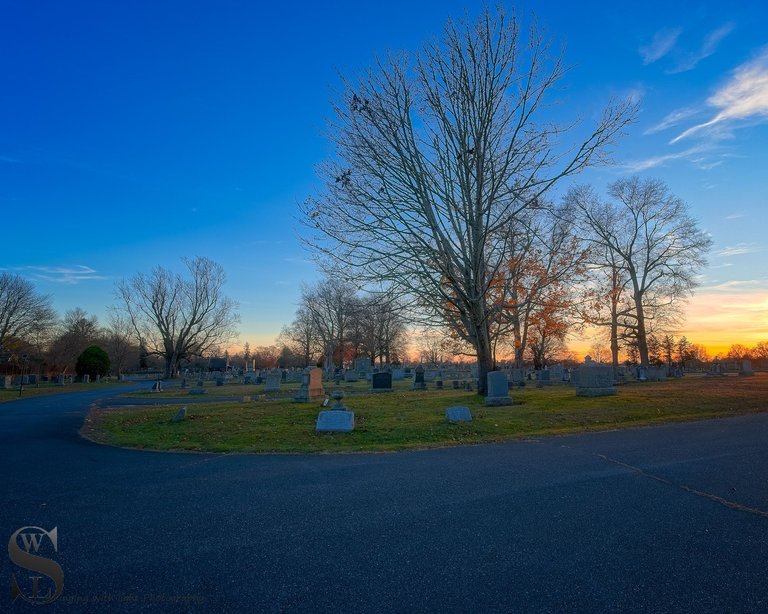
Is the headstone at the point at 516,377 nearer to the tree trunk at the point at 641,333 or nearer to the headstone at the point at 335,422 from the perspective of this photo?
the tree trunk at the point at 641,333

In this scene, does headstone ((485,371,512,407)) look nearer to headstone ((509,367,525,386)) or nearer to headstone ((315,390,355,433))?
headstone ((315,390,355,433))

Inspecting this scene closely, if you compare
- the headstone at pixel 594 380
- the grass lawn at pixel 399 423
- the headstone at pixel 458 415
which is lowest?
the grass lawn at pixel 399 423

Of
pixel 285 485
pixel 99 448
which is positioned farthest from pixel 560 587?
pixel 99 448

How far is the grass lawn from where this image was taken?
28.4 feet

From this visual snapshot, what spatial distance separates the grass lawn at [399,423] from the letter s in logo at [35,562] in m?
4.25

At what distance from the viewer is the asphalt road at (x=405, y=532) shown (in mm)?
2668

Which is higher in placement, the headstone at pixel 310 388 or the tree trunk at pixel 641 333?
the tree trunk at pixel 641 333

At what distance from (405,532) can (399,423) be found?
6.94 m

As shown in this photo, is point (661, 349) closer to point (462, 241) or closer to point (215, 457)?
point (462, 241)

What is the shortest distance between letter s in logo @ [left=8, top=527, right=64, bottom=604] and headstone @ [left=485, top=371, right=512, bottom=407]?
12370 mm

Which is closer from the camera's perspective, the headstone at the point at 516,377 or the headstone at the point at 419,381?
the headstone at the point at 419,381

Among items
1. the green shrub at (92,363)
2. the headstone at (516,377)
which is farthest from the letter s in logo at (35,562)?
the green shrub at (92,363)

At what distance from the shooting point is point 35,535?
3.75 m

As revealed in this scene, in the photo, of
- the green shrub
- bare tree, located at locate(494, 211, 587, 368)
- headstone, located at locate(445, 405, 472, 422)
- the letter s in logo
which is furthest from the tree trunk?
the green shrub
